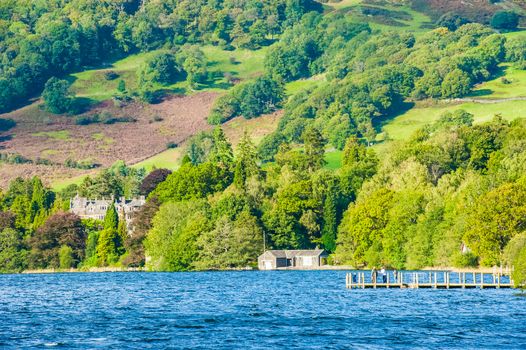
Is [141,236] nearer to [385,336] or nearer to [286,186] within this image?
[286,186]

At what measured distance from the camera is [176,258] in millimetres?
171500

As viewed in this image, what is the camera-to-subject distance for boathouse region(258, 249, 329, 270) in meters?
173

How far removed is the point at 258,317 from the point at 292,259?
8883 cm

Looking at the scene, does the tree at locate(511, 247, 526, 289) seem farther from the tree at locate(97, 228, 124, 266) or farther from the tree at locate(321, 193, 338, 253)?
the tree at locate(97, 228, 124, 266)

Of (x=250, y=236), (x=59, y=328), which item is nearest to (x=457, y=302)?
(x=59, y=328)

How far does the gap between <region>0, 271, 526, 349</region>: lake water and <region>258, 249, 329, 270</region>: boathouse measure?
43.3 metres

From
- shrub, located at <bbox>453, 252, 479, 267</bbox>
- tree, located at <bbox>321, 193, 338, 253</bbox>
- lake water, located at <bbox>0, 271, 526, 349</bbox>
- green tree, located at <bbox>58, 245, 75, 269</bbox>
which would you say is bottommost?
→ lake water, located at <bbox>0, 271, 526, 349</bbox>

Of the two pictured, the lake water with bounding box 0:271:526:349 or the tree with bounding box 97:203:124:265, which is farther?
the tree with bounding box 97:203:124:265

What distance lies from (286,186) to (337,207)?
8648 mm

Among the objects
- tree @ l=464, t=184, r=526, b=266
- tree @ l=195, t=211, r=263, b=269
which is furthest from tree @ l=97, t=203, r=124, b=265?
tree @ l=464, t=184, r=526, b=266

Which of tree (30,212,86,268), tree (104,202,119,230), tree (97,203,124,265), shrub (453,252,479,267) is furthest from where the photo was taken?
tree (104,202,119,230)

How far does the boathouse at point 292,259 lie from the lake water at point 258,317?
43.3 metres

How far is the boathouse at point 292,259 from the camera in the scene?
6821 inches

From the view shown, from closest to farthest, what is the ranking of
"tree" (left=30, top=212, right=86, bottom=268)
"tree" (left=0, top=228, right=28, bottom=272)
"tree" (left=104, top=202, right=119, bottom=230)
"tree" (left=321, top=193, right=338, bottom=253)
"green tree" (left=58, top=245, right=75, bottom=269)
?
"tree" (left=321, top=193, right=338, bottom=253) → "green tree" (left=58, top=245, right=75, bottom=269) → "tree" (left=30, top=212, right=86, bottom=268) → "tree" (left=0, top=228, right=28, bottom=272) → "tree" (left=104, top=202, right=119, bottom=230)
